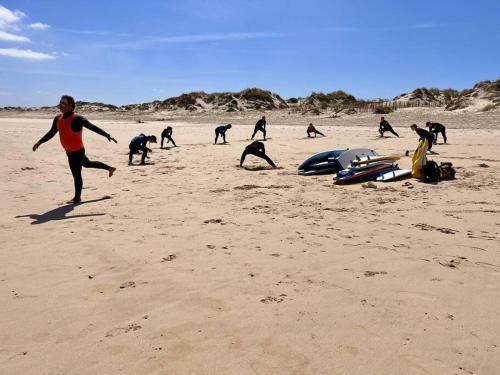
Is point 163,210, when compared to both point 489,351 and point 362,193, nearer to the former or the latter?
point 362,193

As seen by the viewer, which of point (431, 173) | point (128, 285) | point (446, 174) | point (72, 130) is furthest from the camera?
point (446, 174)

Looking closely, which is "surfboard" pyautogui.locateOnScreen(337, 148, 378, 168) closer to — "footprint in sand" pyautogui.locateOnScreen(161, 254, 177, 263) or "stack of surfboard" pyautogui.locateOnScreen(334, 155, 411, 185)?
"stack of surfboard" pyautogui.locateOnScreen(334, 155, 411, 185)

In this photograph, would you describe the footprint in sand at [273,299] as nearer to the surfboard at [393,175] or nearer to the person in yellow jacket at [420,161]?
the surfboard at [393,175]

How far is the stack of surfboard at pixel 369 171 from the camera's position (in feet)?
28.6

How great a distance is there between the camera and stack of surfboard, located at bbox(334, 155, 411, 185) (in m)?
8.71

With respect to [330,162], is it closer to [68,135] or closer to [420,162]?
[420,162]

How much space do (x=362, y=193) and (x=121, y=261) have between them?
4820 millimetres

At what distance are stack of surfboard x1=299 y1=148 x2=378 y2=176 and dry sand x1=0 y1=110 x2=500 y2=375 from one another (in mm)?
1944

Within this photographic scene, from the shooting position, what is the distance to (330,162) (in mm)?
9891

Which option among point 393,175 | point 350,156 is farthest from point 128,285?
point 350,156

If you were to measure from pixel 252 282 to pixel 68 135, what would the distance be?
185 inches

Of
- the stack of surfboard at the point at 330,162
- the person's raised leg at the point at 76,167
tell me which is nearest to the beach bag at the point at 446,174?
the stack of surfboard at the point at 330,162

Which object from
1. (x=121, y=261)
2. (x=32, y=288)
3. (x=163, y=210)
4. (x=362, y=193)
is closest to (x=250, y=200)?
(x=163, y=210)

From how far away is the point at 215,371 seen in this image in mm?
2521
